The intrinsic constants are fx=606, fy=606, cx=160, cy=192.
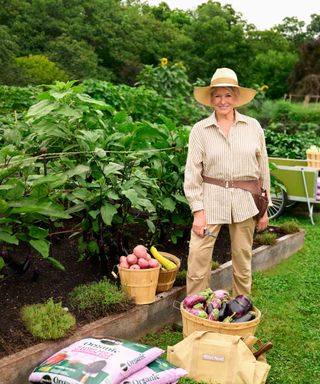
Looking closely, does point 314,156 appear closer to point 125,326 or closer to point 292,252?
point 292,252

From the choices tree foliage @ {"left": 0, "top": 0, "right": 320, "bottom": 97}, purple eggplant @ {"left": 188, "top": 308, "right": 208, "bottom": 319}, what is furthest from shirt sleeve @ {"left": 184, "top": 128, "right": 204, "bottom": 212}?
tree foliage @ {"left": 0, "top": 0, "right": 320, "bottom": 97}

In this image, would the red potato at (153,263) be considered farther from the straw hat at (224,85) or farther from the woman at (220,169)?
the straw hat at (224,85)

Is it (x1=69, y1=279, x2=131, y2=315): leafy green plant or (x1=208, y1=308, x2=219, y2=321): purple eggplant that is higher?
(x1=208, y1=308, x2=219, y2=321): purple eggplant

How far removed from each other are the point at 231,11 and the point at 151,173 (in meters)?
36.5

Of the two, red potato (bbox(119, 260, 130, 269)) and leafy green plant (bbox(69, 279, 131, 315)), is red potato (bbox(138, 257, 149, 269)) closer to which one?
red potato (bbox(119, 260, 130, 269))

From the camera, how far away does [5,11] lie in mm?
23422

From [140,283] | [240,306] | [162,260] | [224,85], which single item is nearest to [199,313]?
[240,306]

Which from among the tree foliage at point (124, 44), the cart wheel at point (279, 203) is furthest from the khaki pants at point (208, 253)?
the tree foliage at point (124, 44)

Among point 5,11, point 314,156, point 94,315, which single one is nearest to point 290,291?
point 94,315

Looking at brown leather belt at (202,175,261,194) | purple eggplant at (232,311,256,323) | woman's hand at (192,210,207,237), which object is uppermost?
brown leather belt at (202,175,261,194)

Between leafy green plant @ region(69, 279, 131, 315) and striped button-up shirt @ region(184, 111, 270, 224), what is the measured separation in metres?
0.76

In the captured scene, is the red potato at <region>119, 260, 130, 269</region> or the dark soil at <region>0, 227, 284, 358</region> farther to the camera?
the red potato at <region>119, 260, 130, 269</region>

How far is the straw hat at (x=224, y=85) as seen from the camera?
160 inches

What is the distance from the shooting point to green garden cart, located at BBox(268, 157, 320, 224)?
24.9 feet
